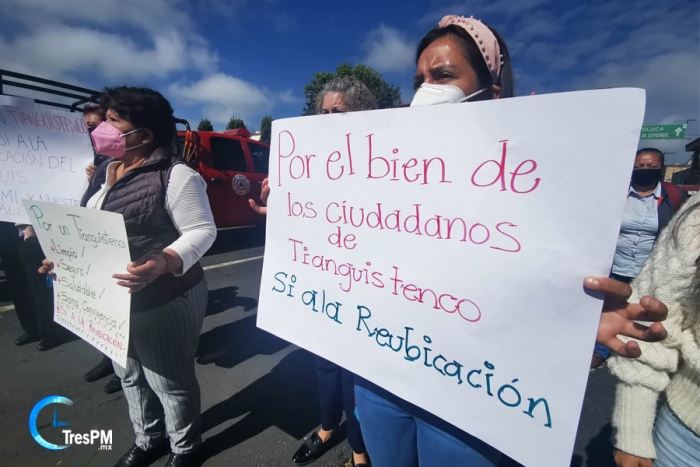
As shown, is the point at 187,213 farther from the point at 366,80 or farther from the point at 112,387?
the point at 366,80

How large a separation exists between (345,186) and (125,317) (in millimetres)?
1079

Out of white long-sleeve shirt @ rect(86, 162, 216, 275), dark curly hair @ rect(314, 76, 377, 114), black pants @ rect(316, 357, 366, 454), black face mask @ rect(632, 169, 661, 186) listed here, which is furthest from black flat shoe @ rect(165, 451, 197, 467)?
black face mask @ rect(632, 169, 661, 186)

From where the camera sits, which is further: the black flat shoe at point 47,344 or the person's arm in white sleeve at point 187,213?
the black flat shoe at point 47,344

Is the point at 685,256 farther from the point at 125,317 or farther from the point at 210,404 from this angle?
the point at 210,404

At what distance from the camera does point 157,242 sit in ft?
4.84

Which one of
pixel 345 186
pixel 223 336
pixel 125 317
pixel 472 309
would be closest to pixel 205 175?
pixel 223 336

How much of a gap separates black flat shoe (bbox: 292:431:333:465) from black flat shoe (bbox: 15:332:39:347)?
2.80 m

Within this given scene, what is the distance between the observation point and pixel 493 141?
0.74m

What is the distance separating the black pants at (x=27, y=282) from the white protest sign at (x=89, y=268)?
1583 millimetres

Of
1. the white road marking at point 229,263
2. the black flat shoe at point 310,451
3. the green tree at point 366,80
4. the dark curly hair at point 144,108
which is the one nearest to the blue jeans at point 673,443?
the black flat shoe at point 310,451

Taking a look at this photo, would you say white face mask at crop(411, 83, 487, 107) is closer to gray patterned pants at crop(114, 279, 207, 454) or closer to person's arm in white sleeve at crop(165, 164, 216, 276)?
person's arm in white sleeve at crop(165, 164, 216, 276)

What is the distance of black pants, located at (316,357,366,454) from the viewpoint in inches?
65.1

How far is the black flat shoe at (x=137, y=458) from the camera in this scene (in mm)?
1802

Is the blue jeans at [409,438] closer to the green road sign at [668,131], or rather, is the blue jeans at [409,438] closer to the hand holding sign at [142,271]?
the hand holding sign at [142,271]
